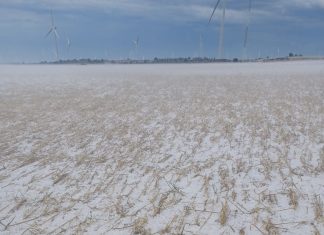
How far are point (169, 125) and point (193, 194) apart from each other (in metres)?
7.31

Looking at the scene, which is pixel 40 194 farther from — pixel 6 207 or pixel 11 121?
pixel 11 121

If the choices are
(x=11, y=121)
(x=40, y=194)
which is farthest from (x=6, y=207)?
(x=11, y=121)

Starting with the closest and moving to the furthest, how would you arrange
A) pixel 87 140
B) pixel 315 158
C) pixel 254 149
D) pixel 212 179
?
1. pixel 212 179
2. pixel 315 158
3. pixel 254 149
4. pixel 87 140

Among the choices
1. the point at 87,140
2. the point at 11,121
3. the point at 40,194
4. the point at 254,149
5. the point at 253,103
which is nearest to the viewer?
the point at 40,194

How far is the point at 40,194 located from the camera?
7359 millimetres

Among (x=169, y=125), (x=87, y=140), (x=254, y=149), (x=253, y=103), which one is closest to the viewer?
(x=254, y=149)

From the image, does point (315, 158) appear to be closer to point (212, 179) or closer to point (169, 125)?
point (212, 179)

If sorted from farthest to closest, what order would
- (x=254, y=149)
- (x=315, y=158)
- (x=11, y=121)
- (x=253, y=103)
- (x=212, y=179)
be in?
(x=253, y=103), (x=11, y=121), (x=254, y=149), (x=315, y=158), (x=212, y=179)

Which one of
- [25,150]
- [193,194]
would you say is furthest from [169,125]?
[193,194]

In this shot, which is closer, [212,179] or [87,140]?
[212,179]

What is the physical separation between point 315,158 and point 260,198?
3.36m

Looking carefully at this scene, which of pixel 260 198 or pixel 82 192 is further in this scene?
pixel 82 192

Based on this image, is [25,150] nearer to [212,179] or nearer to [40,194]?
[40,194]

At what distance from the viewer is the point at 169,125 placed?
14.4 meters
